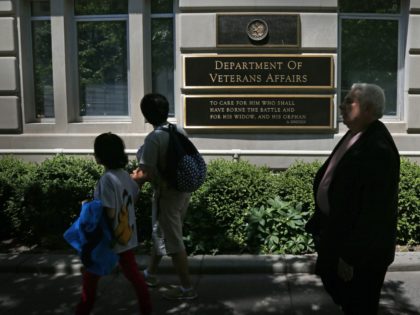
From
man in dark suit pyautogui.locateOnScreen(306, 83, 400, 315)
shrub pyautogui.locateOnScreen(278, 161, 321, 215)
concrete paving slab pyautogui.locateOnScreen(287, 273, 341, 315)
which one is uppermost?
man in dark suit pyautogui.locateOnScreen(306, 83, 400, 315)

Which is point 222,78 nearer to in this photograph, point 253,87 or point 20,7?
point 253,87

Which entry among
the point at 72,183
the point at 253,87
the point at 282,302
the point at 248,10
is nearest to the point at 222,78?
the point at 253,87

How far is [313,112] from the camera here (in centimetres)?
830

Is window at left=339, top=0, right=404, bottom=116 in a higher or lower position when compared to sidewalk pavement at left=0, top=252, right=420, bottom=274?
higher

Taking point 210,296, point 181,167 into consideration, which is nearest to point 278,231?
point 210,296

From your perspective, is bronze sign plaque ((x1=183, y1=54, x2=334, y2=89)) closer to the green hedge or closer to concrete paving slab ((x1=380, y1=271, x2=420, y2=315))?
the green hedge

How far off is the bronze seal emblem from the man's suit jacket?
4.88m

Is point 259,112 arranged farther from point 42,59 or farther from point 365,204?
point 365,204

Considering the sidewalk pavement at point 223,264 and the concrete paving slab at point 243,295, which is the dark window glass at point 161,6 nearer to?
the sidewalk pavement at point 223,264

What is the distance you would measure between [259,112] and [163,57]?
5.94ft

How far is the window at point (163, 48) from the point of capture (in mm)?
8594

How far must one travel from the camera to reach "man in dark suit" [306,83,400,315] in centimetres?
339

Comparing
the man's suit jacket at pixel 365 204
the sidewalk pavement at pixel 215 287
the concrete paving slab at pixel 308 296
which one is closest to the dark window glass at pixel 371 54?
the sidewalk pavement at pixel 215 287

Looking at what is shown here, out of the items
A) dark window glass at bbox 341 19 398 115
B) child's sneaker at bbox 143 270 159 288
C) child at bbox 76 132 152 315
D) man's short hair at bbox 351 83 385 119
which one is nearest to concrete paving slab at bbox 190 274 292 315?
child's sneaker at bbox 143 270 159 288
